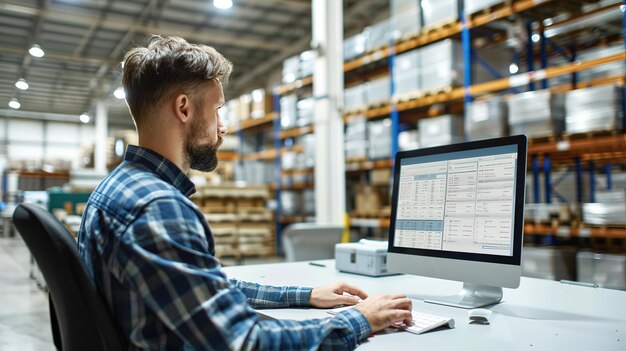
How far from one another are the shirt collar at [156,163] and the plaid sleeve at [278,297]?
22.2 inches

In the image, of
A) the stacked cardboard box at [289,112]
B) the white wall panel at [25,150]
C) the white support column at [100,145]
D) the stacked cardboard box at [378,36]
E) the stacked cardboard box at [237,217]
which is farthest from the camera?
the white wall panel at [25,150]

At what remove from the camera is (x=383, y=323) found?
1.39 m

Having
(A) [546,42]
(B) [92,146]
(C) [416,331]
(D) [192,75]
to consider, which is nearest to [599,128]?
(A) [546,42]

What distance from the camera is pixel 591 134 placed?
4.62 metres

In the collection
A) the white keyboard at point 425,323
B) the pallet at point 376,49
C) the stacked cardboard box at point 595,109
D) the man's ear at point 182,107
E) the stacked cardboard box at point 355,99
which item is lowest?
the white keyboard at point 425,323

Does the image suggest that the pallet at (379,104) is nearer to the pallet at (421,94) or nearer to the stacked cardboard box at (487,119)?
the pallet at (421,94)

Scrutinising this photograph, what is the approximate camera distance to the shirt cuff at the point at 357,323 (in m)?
1.27

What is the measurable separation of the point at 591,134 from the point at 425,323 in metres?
3.94

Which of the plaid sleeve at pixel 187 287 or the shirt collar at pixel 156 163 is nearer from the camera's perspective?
the plaid sleeve at pixel 187 287

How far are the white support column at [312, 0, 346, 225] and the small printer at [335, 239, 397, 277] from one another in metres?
3.96

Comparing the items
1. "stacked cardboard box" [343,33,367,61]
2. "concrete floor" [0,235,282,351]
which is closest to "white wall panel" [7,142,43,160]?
"concrete floor" [0,235,282,351]

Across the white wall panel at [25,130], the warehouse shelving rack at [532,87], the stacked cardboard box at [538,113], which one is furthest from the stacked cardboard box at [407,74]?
the white wall panel at [25,130]

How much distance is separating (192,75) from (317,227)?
2706mm

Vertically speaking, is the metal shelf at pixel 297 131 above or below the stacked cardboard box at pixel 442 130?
above
